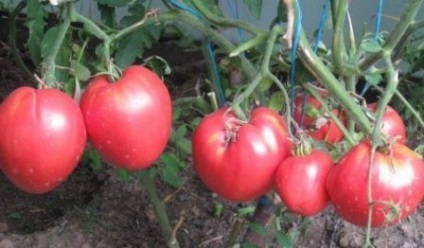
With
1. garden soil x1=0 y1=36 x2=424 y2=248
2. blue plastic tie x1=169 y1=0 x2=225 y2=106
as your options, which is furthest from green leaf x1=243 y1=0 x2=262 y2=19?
garden soil x1=0 y1=36 x2=424 y2=248

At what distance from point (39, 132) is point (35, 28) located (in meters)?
0.39

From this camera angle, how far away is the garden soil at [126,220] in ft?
5.65

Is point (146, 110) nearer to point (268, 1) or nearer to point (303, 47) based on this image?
point (303, 47)

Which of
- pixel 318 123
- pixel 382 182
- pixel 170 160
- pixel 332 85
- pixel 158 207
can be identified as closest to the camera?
pixel 382 182

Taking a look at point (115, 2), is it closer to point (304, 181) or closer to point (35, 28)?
point (35, 28)

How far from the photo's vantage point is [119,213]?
1804 millimetres

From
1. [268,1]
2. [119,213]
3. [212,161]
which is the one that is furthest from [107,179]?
[212,161]

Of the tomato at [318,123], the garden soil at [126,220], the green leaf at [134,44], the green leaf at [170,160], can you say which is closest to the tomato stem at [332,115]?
the tomato at [318,123]

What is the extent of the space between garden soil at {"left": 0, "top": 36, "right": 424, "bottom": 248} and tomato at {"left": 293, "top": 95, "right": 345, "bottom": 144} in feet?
1.76

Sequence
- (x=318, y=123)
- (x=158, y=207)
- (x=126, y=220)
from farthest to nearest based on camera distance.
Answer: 1. (x=126, y=220)
2. (x=158, y=207)
3. (x=318, y=123)

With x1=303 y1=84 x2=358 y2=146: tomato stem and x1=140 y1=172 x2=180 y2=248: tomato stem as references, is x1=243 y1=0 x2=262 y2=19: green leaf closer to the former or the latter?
x1=303 y1=84 x2=358 y2=146: tomato stem

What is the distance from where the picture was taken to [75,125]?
876 mm

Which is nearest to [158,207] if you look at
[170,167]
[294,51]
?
[170,167]

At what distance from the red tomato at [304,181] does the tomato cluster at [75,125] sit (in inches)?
6.2
